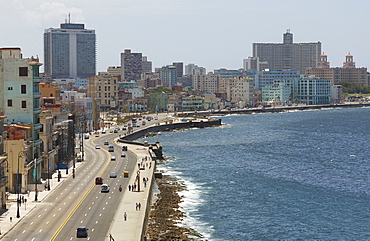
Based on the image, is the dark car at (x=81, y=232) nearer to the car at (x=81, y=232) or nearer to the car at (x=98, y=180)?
the car at (x=81, y=232)

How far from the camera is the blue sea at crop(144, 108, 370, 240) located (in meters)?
67.6

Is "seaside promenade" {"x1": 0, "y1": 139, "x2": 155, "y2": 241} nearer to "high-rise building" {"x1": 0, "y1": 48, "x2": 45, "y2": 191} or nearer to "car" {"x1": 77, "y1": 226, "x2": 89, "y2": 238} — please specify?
"car" {"x1": 77, "y1": 226, "x2": 89, "y2": 238}

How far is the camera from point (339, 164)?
116625 millimetres

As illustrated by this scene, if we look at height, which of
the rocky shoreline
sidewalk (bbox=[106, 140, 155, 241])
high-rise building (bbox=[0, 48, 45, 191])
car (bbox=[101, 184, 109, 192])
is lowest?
the rocky shoreline

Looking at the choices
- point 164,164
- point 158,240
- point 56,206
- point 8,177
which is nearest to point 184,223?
point 158,240

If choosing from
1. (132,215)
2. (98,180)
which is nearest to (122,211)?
(132,215)

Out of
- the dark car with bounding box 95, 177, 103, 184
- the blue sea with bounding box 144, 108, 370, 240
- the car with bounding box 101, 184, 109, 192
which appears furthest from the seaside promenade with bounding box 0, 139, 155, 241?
the blue sea with bounding box 144, 108, 370, 240

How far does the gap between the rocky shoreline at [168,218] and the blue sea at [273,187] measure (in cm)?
133

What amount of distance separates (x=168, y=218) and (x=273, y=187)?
83.0 ft

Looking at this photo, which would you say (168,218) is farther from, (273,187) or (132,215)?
(273,187)

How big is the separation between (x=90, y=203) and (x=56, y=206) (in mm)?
3539

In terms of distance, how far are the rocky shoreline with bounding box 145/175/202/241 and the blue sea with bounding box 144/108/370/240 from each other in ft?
4.38

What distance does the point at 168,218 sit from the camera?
226 ft

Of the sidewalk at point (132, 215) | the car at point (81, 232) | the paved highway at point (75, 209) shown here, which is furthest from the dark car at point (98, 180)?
the car at point (81, 232)
